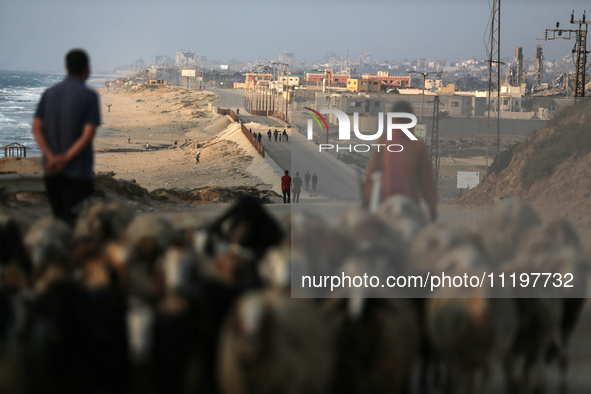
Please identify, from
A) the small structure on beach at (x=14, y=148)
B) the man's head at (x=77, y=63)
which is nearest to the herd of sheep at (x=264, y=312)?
the man's head at (x=77, y=63)

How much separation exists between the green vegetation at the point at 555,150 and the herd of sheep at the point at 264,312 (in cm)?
297

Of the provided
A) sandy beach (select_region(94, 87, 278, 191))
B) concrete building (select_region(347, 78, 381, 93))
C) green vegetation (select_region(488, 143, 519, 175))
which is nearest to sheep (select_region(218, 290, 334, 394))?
green vegetation (select_region(488, 143, 519, 175))

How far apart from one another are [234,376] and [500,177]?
642cm

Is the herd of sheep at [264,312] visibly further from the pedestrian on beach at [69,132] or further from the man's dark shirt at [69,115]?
the man's dark shirt at [69,115]

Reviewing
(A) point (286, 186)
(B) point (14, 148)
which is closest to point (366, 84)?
(B) point (14, 148)

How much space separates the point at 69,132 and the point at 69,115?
0.41 ft

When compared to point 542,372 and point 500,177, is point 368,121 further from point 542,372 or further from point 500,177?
point 500,177

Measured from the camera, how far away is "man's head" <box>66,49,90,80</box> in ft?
16.3

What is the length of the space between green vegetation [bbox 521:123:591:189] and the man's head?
4795mm

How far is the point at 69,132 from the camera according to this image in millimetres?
4887

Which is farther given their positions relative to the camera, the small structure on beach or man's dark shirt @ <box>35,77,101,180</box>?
the small structure on beach

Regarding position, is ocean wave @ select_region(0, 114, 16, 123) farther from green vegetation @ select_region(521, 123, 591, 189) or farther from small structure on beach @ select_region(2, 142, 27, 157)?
green vegetation @ select_region(521, 123, 591, 189)

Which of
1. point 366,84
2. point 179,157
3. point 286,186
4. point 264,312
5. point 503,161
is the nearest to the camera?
point 264,312

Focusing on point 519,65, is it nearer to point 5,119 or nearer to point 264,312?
point 5,119
